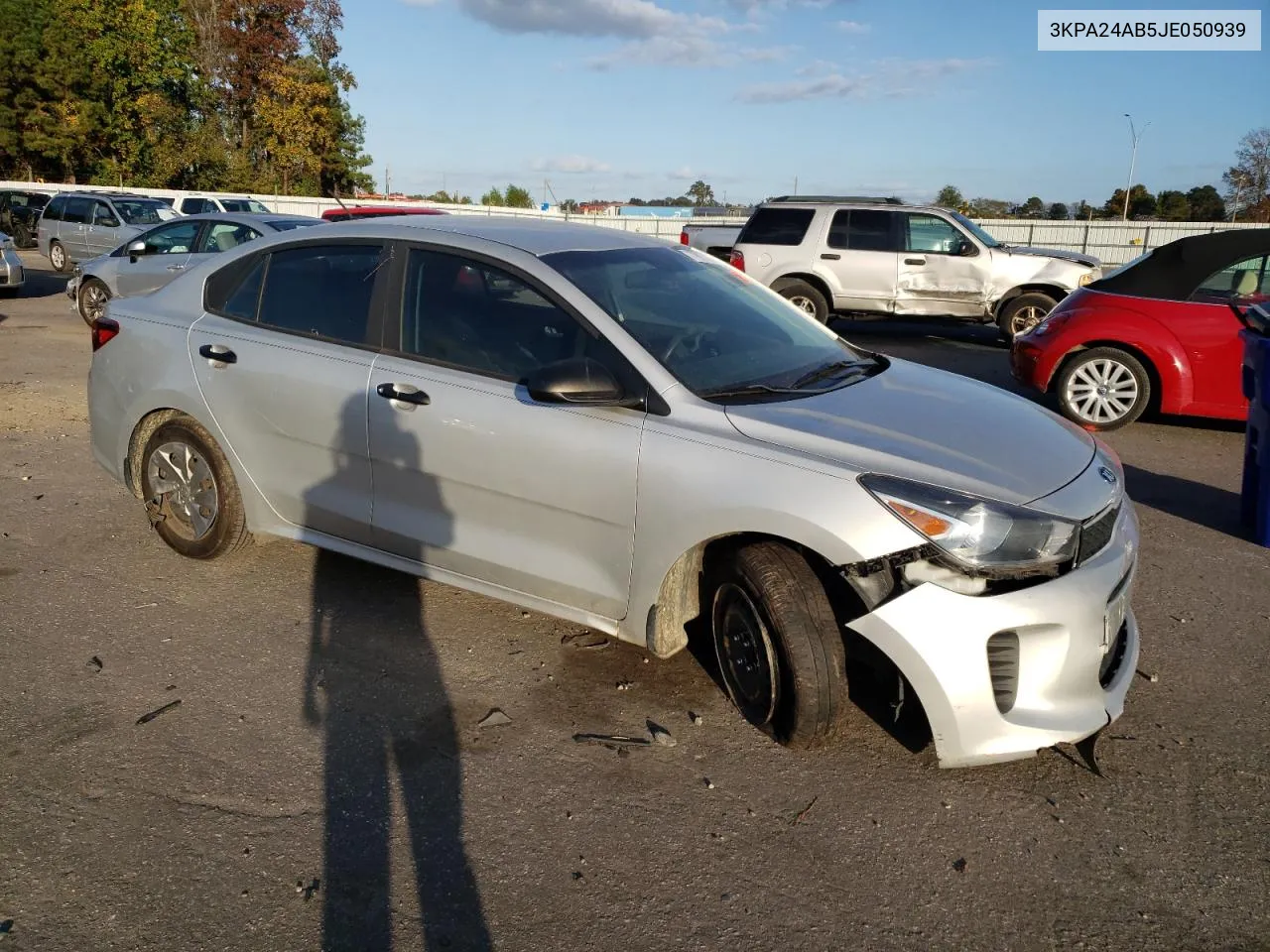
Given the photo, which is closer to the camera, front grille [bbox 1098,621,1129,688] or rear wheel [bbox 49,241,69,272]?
front grille [bbox 1098,621,1129,688]

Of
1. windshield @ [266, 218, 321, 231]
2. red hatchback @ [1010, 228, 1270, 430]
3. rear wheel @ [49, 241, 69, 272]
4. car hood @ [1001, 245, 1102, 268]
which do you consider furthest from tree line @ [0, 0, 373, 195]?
red hatchback @ [1010, 228, 1270, 430]

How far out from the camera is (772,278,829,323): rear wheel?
45.7 feet

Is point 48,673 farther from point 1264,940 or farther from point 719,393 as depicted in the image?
point 1264,940

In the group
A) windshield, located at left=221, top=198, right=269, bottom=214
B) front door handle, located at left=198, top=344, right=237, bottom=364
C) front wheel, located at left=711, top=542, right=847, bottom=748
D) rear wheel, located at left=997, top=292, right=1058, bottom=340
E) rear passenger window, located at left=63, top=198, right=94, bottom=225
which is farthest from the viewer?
windshield, located at left=221, top=198, right=269, bottom=214

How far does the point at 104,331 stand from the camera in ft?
17.2

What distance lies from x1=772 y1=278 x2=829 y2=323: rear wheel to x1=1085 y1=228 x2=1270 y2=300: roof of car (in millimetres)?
5660

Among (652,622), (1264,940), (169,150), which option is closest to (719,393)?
(652,622)

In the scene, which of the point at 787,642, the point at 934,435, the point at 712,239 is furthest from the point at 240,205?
the point at 787,642

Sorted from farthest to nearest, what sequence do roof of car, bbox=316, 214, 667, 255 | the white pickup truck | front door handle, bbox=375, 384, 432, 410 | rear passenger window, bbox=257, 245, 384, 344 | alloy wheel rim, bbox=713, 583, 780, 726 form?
the white pickup truck → rear passenger window, bbox=257, 245, 384, 344 → roof of car, bbox=316, 214, 667, 255 → front door handle, bbox=375, 384, 432, 410 → alloy wheel rim, bbox=713, 583, 780, 726

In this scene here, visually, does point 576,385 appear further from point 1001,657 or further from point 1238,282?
point 1238,282

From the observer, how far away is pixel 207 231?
41.4 feet

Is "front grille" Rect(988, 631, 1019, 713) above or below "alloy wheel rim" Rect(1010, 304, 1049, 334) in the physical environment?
below

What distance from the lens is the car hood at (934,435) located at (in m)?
3.20

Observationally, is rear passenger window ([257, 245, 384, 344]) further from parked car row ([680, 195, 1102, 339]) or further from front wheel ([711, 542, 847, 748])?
parked car row ([680, 195, 1102, 339])
